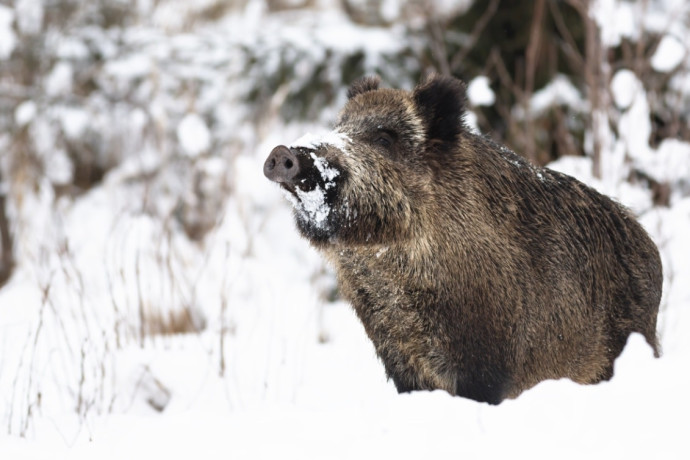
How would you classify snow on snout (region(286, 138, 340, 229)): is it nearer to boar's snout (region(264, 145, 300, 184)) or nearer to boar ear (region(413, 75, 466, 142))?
boar's snout (region(264, 145, 300, 184))

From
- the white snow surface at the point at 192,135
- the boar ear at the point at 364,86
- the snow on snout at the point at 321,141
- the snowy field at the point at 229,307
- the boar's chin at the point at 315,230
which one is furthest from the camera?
the white snow surface at the point at 192,135

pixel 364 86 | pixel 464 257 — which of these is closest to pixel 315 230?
pixel 464 257

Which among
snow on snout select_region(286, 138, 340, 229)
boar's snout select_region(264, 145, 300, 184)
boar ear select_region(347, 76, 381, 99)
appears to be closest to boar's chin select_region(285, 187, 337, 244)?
snow on snout select_region(286, 138, 340, 229)

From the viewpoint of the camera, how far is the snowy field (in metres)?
2.40

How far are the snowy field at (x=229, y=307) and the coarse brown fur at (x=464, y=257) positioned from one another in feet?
1.06

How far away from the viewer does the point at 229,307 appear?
20.4ft

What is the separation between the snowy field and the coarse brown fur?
0.32 metres

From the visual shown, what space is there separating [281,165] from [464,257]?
861 millimetres

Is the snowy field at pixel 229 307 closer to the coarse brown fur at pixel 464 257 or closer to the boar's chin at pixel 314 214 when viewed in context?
the boar's chin at pixel 314 214

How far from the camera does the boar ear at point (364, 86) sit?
3744mm

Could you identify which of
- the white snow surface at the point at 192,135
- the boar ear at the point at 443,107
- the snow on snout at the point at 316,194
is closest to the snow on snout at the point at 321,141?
the snow on snout at the point at 316,194

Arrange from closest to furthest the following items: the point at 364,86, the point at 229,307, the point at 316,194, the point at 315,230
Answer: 1. the point at 316,194
2. the point at 315,230
3. the point at 364,86
4. the point at 229,307

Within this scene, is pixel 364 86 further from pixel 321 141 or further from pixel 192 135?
pixel 192 135

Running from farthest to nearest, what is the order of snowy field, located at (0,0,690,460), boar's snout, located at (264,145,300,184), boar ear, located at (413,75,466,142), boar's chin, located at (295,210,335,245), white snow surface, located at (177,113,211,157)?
1. white snow surface, located at (177,113,211,157)
2. boar ear, located at (413,75,466,142)
3. boar's chin, located at (295,210,335,245)
4. boar's snout, located at (264,145,300,184)
5. snowy field, located at (0,0,690,460)
